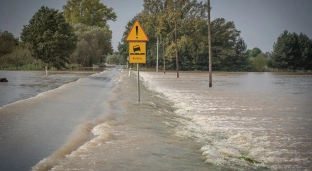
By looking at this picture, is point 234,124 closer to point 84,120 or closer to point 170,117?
point 170,117

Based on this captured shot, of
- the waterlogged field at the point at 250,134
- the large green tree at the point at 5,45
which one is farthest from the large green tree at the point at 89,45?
the waterlogged field at the point at 250,134

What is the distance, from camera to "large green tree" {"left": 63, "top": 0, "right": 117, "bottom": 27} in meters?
107

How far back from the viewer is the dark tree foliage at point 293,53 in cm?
8338

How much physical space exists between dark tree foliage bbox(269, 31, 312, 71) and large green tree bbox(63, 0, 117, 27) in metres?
59.1

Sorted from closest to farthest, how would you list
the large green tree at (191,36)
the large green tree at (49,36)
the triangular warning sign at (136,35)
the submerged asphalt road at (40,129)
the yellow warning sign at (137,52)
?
the submerged asphalt road at (40,129) → the triangular warning sign at (136,35) → the yellow warning sign at (137,52) → the large green tree at (49,36) → the large green tree at (191,36)

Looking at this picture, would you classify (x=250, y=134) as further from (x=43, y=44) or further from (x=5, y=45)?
(x=5, y=45)

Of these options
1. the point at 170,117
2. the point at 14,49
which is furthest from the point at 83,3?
the point at 170,117

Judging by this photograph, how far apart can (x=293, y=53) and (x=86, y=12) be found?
65882mm

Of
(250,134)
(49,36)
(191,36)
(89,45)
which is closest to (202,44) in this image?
(191,36)

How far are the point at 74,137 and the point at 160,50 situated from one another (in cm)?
7173

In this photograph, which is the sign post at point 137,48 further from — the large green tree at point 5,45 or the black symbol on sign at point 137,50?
the large green tree at point 5,45

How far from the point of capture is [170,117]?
10289 mm

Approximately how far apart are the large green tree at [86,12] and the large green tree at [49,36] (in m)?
39.6

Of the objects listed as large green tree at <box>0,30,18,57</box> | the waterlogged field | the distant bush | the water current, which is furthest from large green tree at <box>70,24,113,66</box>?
the waterlogged field
